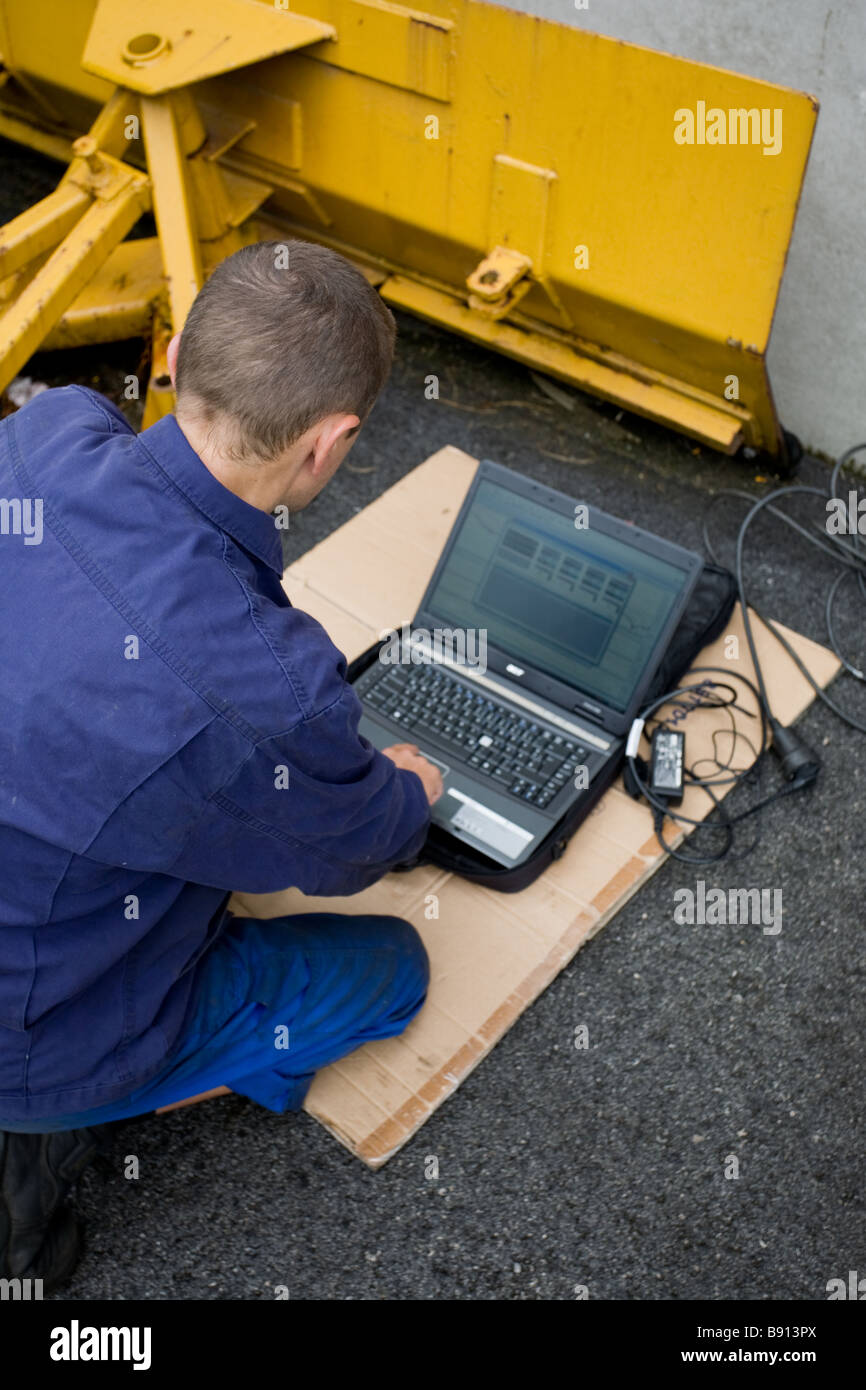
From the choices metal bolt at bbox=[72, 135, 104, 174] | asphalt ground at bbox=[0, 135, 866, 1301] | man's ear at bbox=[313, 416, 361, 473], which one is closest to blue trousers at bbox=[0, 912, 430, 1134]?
asphalt ground at bbox=[0, 135, 866, 1301]

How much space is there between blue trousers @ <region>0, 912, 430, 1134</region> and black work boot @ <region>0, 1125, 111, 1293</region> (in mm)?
101

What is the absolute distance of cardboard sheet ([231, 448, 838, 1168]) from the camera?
1.86 m

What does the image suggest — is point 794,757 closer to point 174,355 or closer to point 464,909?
point 464,909

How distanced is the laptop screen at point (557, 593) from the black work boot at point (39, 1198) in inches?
42.1

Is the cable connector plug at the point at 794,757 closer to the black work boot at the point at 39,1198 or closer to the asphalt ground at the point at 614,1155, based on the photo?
the asphalt ground at the point at 614,1155

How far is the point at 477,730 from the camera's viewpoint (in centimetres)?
209

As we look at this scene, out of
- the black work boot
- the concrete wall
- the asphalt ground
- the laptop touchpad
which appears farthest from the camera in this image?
the concrete wall

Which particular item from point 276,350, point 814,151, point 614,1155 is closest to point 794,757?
point 614,1155

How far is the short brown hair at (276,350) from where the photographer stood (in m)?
1.25

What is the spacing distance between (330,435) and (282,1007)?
2.87 feet

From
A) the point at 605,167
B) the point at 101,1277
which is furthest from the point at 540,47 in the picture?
the point at 101,1277

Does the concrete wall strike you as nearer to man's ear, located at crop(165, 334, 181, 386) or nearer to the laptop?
the laptop

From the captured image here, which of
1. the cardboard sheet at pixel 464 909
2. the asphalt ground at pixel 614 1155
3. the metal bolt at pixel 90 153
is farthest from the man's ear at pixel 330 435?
the metal bolt at pixel 90 153

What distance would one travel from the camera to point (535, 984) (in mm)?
1961
